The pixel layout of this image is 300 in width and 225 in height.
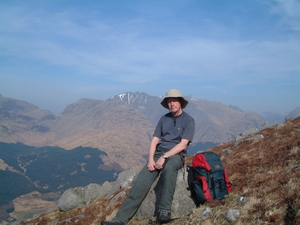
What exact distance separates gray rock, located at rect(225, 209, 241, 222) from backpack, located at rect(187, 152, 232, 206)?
1.27 meters

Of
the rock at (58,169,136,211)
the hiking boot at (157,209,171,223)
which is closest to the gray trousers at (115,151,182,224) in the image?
the hiking boot at (157,209,171,223)

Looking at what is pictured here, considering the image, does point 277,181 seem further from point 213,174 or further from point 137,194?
point 137,194

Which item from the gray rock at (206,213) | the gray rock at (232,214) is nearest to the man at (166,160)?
the gray rock at (206,213)

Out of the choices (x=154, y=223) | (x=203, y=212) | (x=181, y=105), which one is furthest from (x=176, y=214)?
(x=181, y=105)

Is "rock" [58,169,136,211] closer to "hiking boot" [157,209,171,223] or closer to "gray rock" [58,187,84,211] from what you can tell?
"gray rock" [58,187,84,211]

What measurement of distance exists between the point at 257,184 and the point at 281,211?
2.28 metres

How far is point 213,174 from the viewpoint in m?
7.92

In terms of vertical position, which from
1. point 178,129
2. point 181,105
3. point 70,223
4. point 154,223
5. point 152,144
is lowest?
point 70,223

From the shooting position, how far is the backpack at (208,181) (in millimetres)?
7820

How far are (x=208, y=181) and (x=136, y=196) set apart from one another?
2.55 metres

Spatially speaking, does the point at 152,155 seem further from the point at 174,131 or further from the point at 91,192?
the point at 91,192

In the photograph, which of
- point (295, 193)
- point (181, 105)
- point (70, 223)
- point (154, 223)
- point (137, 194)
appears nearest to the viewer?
point (295, 193)

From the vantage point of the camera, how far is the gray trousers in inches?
309

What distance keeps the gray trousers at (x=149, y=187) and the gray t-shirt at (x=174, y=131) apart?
64cm
